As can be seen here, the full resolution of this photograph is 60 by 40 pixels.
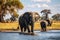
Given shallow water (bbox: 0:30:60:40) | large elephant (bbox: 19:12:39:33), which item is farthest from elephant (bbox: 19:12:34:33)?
shallow water (bbox: 0:30:60:40)

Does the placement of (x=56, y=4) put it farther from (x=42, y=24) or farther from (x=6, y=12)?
(x=6, y=12)

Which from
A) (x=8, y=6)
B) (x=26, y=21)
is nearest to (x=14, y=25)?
(x=26, y=21)

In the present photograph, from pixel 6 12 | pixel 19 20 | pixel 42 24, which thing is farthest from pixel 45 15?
pixel 6 12

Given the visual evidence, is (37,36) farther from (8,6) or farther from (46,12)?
(8,6)

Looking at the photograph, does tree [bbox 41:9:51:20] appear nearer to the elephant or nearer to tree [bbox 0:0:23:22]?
the elephant

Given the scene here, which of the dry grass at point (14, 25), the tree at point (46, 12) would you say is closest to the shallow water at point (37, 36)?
the dry grass at point (14, 25)

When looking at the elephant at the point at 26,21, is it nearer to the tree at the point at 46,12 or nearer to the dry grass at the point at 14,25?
the dry grass at the point at 14,25

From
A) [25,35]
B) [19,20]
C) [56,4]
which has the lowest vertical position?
[25,35]

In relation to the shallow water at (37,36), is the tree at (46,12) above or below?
above

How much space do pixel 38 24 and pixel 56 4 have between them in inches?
15.6

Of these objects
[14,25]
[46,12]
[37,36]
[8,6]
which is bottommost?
[37,36]

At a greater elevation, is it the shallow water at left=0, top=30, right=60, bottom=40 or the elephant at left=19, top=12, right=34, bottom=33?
the elephant at left=19, top=12, right=34, bottom=33

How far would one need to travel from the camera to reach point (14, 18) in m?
2.93

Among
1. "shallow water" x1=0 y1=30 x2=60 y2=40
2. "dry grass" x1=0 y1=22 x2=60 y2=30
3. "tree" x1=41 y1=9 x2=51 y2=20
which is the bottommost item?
"shallow water" x1=0 y1=30 x2=60 y2=40
